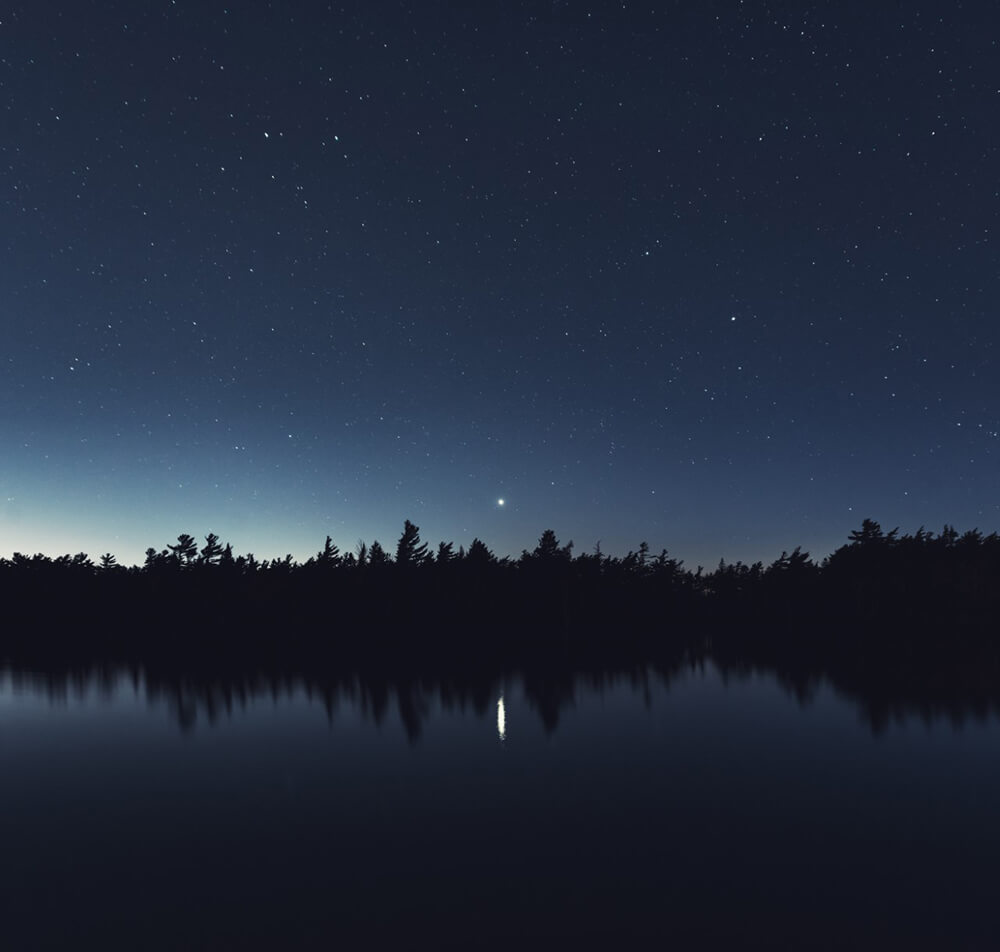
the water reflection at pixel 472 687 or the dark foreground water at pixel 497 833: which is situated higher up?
the dark foreground water at pixel 497 833

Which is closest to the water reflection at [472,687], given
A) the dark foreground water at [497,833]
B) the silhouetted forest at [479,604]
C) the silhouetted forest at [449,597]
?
the dark foreground water at [497,833]

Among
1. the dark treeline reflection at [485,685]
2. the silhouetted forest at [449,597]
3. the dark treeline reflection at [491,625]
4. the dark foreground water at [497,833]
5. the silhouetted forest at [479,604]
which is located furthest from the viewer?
the silhouetted forest at [449,597]

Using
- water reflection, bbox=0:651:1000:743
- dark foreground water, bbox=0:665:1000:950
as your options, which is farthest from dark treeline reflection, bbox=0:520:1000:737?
dark foreground water, bbox=0:665:1000:950

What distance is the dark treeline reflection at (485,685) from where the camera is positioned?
35.5m

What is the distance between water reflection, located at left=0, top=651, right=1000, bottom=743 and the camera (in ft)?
115

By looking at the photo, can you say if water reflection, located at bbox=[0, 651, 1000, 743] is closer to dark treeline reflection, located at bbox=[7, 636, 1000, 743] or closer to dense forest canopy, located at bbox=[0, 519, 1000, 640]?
dark treeline reflection, located at bbox=[7, 636, 1000, 743]

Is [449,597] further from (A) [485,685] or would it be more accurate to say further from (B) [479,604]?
(A) [485,685]

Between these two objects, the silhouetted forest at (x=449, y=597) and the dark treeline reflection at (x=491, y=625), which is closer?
the dark treeline reflection at (x=491, y=625)

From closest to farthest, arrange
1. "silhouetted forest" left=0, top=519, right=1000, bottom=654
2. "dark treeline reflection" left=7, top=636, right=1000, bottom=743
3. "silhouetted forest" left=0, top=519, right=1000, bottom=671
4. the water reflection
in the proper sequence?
the water reflection
"dark treeline reflection" left=7, top=636, right=1000, bottom=743
"silhouetted forest" left=0, top=519, right=1000, bottom=671
"silhouetted forest" left=0, top=519, right=1000, bottom=654

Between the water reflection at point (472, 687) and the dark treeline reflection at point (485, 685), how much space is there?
0.27ft

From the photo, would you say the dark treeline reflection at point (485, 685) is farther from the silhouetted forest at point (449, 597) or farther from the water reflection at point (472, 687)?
the silhouetted forest at point (449, 597)

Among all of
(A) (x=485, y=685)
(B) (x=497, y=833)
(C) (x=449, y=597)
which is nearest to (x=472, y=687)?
(A) (x=485, y=685)

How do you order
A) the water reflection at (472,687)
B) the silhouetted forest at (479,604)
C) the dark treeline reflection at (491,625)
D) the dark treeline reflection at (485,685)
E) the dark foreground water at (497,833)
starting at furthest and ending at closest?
the silhouetted forest at (479,604)
the dark treeline reflection at (491,625)
the dark treeline reflection at (485,685)
the water reflection at (472,687)
the dark foreground water at (497,833)

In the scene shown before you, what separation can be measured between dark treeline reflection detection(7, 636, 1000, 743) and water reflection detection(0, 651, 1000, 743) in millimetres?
83
